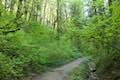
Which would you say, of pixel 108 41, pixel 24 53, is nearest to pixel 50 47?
pixel 108 41

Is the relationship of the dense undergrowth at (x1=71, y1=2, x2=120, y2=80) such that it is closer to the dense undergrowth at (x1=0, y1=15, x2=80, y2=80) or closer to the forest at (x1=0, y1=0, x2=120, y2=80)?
the forest at (x1=0, y1=0, x2=120, y2=80)

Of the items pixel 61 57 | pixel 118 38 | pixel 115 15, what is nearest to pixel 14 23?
pixel 115 15

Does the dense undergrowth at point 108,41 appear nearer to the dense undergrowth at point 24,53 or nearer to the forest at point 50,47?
the forest at point 50,47

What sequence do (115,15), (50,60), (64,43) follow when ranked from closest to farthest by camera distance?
(115,15)
(50,60)
(64,43)

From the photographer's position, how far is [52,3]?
54.4 metres

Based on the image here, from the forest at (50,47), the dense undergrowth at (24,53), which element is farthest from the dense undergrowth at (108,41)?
the dense undergrowth at (24,53)

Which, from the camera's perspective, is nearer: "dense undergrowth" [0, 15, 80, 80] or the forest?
"dense undergrowth" [0, 15, 80, 80]

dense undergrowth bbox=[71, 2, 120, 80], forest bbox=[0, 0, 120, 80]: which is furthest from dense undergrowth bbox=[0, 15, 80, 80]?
dense undergrowth bbox=[71, 2, 120, 80]

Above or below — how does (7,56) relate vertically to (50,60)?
above

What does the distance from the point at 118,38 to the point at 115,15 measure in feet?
5.93

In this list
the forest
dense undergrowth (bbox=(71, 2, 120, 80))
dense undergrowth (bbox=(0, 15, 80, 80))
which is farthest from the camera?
dense undergrowth (bbox=(71, 2, 120, 80))

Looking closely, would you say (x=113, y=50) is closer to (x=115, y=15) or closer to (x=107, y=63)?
(x=107, y=63)

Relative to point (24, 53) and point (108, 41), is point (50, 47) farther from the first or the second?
point (24, 53)

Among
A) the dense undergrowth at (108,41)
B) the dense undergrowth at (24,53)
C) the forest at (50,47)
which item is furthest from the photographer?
the dense undergrowth at (108,41)
